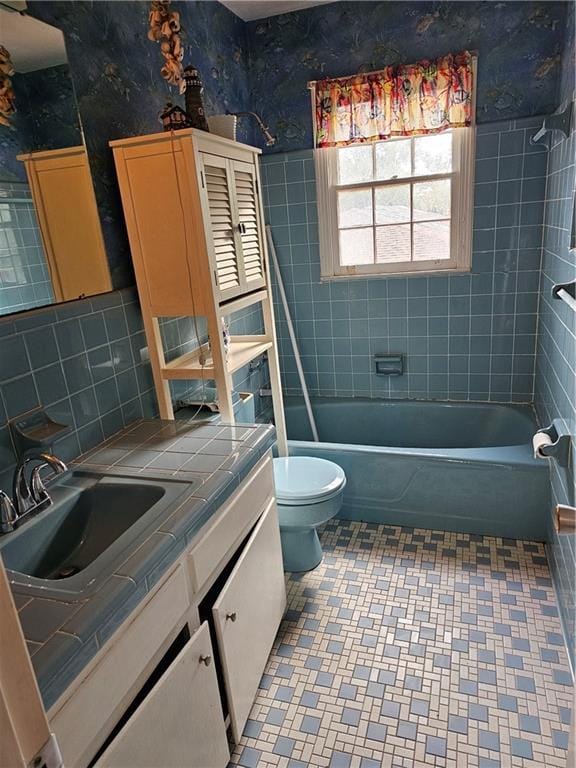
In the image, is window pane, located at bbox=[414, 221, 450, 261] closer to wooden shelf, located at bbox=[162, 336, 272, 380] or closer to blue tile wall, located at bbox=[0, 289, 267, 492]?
wooden shelf, located at bbox=[162, 336, 272, 380]

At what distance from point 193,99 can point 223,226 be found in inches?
17.0

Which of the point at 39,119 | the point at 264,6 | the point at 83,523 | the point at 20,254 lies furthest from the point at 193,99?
the point at 83,523

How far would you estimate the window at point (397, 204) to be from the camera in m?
2.70

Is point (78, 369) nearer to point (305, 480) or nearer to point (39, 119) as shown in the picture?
point (39, 119)

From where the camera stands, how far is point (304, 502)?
2.02 m

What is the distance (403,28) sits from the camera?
255 centimetres

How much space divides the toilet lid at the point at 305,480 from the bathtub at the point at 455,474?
0.33 metres

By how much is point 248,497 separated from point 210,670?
0.47 meters

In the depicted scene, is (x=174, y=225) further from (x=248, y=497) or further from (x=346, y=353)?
(x=346, y=353)

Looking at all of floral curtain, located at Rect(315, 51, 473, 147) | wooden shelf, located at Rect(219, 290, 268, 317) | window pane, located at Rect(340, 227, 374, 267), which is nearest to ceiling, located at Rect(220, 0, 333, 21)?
floral curtain, located at Rect(315, 51, 473, 147)

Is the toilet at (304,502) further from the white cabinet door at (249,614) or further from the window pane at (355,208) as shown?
the window pane at (355,208)

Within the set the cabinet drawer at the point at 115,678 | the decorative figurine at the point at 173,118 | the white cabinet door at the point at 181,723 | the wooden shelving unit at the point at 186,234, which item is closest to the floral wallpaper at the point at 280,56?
the wooden shelving unit at the point at 186,234

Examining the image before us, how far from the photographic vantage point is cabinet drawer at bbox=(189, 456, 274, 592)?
1.24m

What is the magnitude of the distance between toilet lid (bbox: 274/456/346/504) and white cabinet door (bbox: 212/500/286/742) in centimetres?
28
